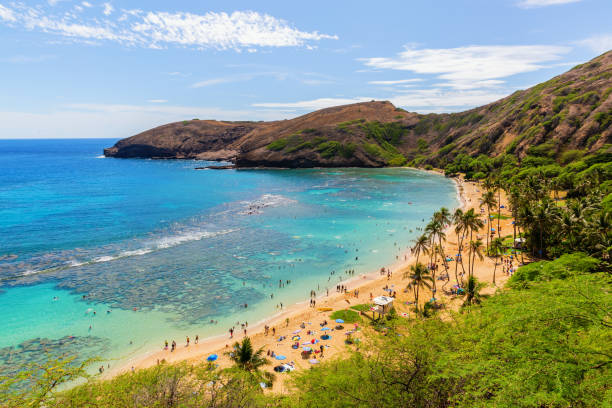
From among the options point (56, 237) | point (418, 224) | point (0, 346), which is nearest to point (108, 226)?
point (56, 237)

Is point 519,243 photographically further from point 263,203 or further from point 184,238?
point 263,203

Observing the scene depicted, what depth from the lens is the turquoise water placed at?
40.1 m

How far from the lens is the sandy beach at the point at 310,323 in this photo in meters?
33.6

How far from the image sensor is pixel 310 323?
1590 inches

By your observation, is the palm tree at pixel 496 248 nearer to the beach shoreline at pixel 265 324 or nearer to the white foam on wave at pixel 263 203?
the beach shoreline at pixel 265 324

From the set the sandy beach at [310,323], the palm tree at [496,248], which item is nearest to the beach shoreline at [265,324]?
the sandy beach at [310,323]

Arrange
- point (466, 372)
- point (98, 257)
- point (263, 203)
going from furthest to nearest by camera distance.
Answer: point (263, 203) < point (98, 257) < point (466, 372)

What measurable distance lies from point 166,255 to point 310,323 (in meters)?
35.4

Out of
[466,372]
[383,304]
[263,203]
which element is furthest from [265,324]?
[263,203]

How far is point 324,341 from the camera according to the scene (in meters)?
36.4

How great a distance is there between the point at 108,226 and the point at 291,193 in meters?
66.3

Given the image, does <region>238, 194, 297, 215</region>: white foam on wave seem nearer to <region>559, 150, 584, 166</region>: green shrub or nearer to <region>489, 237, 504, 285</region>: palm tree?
<region>489, 237, 504, 285</region>: palm tree

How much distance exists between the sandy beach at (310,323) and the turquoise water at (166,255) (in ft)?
6.90

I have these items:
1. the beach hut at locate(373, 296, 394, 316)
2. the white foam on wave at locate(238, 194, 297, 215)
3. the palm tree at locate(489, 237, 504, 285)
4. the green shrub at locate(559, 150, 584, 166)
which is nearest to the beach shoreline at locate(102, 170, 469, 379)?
the beach hut at locate(373, 296, 394, 316)
